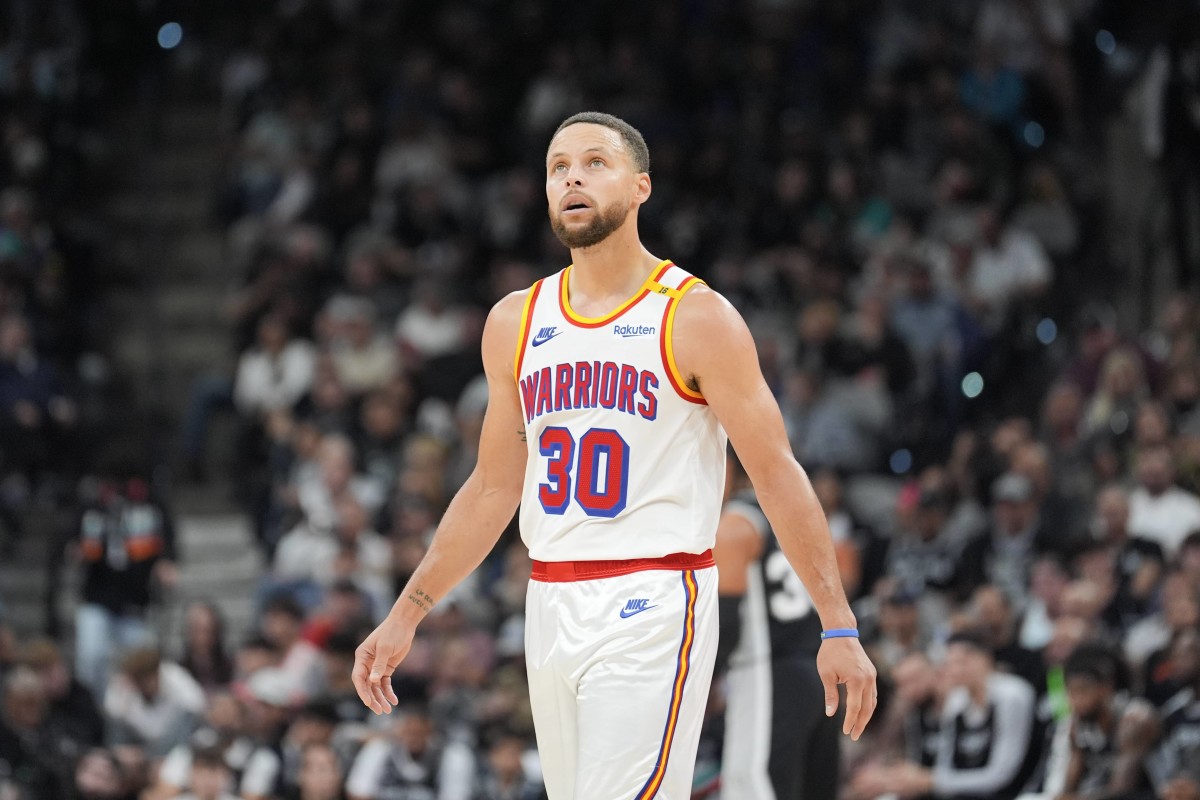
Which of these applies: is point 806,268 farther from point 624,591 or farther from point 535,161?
point 624,591

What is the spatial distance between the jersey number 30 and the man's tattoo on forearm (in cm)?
58

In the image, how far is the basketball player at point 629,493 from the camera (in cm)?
504

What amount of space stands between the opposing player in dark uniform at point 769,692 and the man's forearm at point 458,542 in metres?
1.87

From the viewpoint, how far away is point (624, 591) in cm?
514

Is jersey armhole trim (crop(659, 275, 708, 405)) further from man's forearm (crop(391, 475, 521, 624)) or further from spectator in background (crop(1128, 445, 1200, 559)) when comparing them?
spectator in background (crop(1128, 445, 1200, 559))

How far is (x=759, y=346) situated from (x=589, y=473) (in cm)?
866

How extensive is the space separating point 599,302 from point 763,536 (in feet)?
7.25

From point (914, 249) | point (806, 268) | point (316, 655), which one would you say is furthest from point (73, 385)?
point (914, 249)

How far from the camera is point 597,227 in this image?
532 cm

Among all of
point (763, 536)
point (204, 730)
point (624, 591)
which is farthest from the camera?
point (204, 730)

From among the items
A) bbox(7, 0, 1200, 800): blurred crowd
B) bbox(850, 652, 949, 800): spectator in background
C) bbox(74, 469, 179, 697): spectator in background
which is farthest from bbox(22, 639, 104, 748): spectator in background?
bbox(850, 652, 949, 800): spectator in background

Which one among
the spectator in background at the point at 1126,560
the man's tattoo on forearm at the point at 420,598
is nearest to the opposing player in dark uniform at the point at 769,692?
the man's tattoo on forearm at the point at 420,598

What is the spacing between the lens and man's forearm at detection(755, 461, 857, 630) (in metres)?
5.06

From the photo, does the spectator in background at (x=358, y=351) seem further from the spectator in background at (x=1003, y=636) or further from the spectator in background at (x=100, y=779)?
the spectator in background at (x=1003, y=636)
